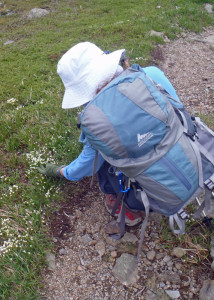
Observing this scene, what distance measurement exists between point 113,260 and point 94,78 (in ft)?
7.81

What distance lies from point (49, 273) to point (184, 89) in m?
5.15

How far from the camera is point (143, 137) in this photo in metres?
2.78

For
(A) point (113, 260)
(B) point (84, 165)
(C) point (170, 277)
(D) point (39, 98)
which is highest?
(B) point (84, 165)

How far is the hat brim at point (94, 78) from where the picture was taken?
321 centimetres

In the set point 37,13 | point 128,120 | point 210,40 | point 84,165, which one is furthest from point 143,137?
point 37,13

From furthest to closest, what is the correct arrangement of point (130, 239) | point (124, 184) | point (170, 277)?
point (130, 239), point (170, 277), point (124, 184)

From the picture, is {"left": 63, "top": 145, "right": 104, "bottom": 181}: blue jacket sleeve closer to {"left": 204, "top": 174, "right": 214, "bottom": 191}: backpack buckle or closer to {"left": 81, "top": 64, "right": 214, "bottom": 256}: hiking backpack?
{"left": 81, "top": 64, "right": 214, "bottom": 256}: hiking backpack

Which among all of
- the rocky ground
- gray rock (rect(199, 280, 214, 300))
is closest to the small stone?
the rocky ground

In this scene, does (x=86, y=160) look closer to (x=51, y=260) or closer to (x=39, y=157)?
(x=51, y=260)

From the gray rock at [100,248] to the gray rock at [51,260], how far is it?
60cm

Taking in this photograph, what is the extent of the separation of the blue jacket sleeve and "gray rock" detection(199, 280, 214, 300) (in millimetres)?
1843

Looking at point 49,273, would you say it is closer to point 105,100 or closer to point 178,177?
point 178,177

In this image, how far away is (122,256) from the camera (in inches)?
151

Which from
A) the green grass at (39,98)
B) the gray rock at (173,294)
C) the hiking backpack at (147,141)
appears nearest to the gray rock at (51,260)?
the green grass at (39,98)
